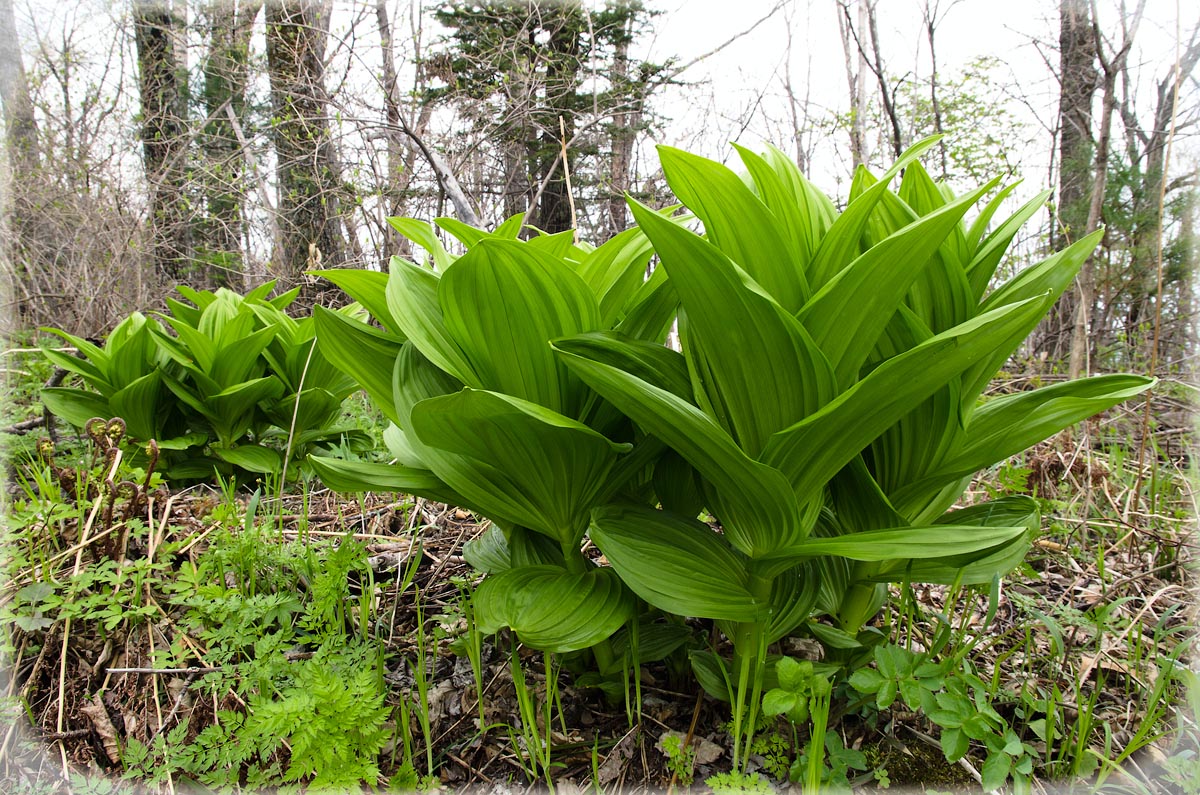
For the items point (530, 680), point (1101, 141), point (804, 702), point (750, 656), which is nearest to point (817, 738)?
point (804, 702)

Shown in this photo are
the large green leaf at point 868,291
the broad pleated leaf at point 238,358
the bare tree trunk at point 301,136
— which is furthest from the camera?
the bare tree trunk at point 301,136

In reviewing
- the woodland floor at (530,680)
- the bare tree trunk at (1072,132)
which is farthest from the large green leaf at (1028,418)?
the bare tree trunk at (1072,132)

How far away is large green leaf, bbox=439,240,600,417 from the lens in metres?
0.97

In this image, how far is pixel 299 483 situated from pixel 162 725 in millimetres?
1393

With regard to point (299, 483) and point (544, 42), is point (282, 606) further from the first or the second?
point (544, 42)

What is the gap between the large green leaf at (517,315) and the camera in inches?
38.2

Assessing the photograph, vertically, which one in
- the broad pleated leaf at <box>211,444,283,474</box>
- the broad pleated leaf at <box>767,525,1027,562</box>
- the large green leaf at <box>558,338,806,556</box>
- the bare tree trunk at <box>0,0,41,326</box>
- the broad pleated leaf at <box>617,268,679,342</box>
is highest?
the bare tree trunk at <box>0,0,41,326</box>

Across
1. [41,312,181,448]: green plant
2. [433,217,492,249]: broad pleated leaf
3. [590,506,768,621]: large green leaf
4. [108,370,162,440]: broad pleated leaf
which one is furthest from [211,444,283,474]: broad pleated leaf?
[590,506,768,621]: large green leaf

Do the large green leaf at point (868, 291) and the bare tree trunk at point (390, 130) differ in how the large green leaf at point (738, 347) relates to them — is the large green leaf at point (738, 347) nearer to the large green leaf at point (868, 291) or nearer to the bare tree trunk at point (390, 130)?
the large green leaf at point (868, 291)

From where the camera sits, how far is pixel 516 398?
932 millimetres

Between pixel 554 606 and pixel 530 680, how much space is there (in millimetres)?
404

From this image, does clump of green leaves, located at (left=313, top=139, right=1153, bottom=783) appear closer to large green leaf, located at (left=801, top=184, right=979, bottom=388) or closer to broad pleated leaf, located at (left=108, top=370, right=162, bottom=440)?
large green leaf, located at (left=801, top=184, right=979, bottom=388)

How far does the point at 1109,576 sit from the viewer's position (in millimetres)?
1869

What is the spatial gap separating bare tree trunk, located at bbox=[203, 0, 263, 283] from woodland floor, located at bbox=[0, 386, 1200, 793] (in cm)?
589
